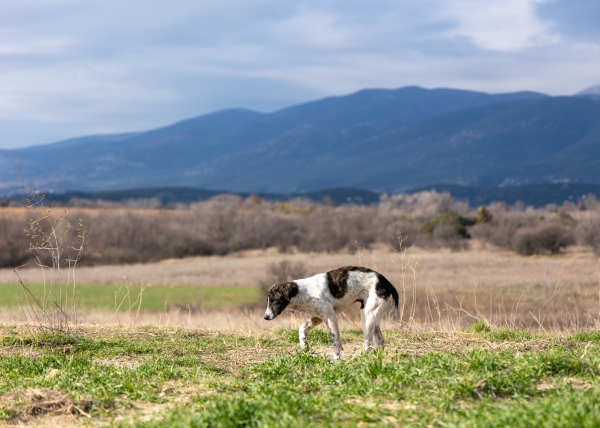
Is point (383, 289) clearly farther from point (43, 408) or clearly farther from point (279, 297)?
point (43, 408)

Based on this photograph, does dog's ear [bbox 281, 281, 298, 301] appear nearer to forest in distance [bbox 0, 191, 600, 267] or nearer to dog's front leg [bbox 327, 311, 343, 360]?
dog's front leg [bbox 327, 311, 343, 360]

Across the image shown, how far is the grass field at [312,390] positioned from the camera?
14.8ft

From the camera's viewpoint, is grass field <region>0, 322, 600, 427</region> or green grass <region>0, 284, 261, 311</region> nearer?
grass field <region>0, 322, 600, 427</region>

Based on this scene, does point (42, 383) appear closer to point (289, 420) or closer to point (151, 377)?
point (151, 377)

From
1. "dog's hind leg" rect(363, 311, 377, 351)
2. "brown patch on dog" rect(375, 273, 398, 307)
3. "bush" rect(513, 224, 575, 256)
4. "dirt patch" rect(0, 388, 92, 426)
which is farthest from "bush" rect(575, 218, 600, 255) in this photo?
"dirt patch" rect(0, 388, 92, 426)

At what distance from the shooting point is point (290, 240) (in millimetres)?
69125


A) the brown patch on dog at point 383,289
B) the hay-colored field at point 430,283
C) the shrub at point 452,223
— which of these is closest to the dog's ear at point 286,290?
the brown patch on dog at point 383,289

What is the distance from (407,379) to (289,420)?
1482 millimetres

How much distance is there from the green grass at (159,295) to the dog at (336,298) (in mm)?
20111

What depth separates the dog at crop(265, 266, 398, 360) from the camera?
794cm

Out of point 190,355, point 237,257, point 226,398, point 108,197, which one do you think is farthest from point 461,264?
point 108,197

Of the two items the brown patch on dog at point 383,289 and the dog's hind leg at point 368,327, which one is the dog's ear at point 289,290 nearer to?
the dog's hind leg at point 368,327

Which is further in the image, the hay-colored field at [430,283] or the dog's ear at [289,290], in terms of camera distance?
the hay-colored field at [430,283]

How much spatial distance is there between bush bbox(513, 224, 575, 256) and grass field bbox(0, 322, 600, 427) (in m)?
42.8
